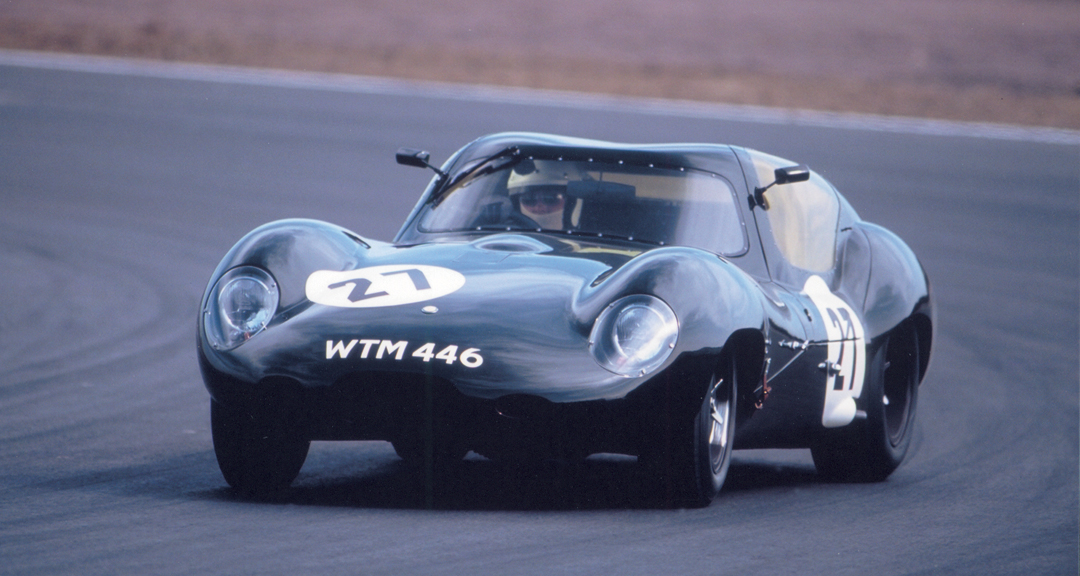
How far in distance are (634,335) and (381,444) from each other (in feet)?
7.55

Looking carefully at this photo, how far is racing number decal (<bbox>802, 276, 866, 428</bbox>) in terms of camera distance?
5801 mm

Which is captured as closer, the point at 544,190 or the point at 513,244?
the point at 513,244

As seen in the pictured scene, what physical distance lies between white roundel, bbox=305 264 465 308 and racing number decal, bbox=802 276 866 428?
155 centimetres

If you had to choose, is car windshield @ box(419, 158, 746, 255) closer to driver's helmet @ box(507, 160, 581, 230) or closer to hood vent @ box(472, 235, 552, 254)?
driver's helmet @ box(507, 160, 581, 230)

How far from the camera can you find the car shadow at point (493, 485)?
4934mm

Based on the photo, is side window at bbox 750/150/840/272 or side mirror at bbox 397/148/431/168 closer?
side window at bbox 750/150/840/272

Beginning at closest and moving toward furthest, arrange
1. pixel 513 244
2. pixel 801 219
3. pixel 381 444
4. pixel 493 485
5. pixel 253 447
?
pixel 253 447 < pixel 493 485 < pixel 513 244 < pixel 801 219 < pixel 381 444

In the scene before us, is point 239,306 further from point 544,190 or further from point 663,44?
point 663,44

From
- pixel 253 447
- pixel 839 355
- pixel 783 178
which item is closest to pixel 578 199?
pixel 783 178

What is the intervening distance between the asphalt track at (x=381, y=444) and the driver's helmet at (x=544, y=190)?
3.09 feet

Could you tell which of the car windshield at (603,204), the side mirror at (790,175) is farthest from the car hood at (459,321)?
the side mirror at (790,175)

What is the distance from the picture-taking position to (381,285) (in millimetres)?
4957

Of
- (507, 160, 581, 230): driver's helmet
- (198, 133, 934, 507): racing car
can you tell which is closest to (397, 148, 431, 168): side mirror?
(198, 133, 934, 507): racing car

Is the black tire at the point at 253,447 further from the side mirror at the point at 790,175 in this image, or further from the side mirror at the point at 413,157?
the side mirror at the point at 790,175
